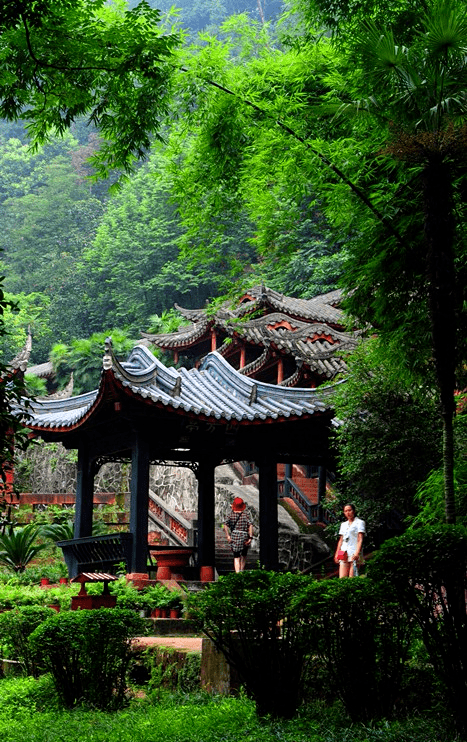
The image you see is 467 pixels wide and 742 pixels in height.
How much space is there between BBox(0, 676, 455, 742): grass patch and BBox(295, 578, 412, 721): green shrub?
0.20 meters

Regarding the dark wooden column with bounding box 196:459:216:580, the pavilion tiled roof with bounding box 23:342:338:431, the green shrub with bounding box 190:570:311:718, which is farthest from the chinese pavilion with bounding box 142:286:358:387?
the green shrub with bounding box 190:570:311:718

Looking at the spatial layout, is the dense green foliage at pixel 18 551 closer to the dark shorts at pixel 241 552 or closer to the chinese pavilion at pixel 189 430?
the chinese pavilion at pixel 189 430

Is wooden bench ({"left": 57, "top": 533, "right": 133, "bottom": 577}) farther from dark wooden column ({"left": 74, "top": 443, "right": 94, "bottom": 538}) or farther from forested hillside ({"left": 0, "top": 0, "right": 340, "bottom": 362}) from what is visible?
→ forested hillside ({"left": 0, "top": 0, "right": 340, "bottom": 362})

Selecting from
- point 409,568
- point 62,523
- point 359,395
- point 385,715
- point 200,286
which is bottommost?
point 385,715

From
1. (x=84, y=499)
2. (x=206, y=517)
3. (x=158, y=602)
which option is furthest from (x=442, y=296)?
(x=84, y=499)

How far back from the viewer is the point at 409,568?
5086mm

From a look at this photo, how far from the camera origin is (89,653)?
700 centimetres

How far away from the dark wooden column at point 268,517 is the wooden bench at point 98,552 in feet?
8.12

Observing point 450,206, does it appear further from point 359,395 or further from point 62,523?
point 62,523

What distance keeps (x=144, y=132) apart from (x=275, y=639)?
464 centimetres

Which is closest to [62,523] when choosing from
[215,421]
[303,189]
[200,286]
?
[215,421]

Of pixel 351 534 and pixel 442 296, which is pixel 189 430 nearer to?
pixel 351 534

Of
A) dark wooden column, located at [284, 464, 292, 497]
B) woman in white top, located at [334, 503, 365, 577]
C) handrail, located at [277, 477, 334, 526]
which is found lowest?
woman in white top, located at [334, 503, 365, 577]

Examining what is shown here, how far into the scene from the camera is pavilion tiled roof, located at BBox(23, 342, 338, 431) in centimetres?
1329
